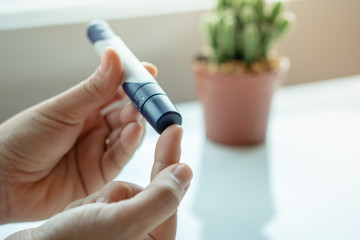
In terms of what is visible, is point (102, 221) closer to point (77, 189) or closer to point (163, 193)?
point (163, 193)

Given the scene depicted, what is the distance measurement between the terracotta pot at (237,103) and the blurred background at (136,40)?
0.09m

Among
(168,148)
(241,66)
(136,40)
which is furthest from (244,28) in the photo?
(168,148)

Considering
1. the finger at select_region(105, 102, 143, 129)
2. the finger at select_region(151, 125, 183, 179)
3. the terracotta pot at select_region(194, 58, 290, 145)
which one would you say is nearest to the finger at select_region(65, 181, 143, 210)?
the finger at select_region(151, 125, 183, 179)

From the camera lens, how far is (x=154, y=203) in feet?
0.91

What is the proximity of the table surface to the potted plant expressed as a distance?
0.05 meters

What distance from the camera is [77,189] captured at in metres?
0.47

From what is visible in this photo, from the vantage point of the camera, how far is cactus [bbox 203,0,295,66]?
0.53 metres

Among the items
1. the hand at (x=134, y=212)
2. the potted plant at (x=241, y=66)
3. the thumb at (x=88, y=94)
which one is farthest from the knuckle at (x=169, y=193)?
the potted plant at (x=241, y=66)

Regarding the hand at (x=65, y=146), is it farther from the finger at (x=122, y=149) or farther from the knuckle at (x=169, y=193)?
the knuckle at (x=169, y=193)

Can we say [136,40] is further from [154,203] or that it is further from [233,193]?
[154,203]

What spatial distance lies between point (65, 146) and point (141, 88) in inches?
6.2

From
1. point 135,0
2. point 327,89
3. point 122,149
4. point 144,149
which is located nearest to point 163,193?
point 122,149

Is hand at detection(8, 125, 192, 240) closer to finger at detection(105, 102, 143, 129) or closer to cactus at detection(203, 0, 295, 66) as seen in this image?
finger at detection(105, 102, 143, 129)

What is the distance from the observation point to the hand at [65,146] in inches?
16.3
